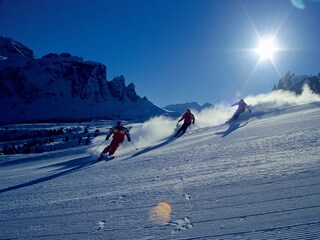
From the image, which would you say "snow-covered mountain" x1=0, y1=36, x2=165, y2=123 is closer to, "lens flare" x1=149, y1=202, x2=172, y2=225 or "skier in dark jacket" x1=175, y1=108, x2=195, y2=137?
"skier in dark jacket" x1=175, y1=108, x2=195, y2=137

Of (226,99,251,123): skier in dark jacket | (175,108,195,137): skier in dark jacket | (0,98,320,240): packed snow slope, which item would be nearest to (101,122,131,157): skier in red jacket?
(175,108,195,137): skier in dark jacket

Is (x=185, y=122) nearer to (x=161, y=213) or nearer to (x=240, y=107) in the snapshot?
(x=240, y=107)

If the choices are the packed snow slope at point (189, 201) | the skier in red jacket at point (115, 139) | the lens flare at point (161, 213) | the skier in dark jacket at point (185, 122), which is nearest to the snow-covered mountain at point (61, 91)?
the skier in dark jacket at point (185, 122)

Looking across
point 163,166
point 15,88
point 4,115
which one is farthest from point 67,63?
point 163,166

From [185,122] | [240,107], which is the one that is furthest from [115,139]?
[240,107]

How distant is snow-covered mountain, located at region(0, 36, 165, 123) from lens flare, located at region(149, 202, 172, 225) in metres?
146

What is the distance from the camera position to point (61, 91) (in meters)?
170

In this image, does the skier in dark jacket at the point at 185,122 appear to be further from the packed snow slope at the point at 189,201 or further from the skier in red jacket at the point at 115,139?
the packed snow slope at the point at 189,201

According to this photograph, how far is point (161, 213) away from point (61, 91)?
17416cm

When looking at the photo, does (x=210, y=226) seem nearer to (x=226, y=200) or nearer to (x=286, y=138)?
(x=226, y=200)

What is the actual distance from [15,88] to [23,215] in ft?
580

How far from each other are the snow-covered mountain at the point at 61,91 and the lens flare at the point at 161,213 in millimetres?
146239

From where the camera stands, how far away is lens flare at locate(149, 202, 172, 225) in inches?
152

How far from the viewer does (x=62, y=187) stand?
23.5 ft
